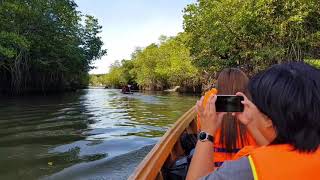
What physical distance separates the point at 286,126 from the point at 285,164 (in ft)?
0.44

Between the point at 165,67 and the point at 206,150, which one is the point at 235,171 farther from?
the point at 165,67

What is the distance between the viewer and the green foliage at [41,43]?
23859 millimetres

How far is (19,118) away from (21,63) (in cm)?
1988

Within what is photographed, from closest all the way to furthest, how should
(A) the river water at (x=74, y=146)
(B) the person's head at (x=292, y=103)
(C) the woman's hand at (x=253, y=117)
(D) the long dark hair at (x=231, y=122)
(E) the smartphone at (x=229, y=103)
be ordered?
(B) the person's head at (x=292, y=103) → (C) the woman's hand at (x=253, y=117) → (E) the smartphone at (x=229, y=103) → (D) the long dark hair at (x=231, y=122) → (A) the river water at (x=74, y=146)

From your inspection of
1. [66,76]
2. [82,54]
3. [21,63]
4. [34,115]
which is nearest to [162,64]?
[66,76]

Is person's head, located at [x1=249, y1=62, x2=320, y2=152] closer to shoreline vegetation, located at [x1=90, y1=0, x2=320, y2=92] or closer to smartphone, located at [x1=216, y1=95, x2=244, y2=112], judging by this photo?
smartphone, located at [x1=216, y1=95, x2=244, y2=112]

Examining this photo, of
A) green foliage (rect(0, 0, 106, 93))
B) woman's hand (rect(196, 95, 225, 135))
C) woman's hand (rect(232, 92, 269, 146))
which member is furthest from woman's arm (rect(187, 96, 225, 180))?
green foliage (rect(0, 0, 106, 93))

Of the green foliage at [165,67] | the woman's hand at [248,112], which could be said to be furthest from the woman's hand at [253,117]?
the green foliage at [165,67]

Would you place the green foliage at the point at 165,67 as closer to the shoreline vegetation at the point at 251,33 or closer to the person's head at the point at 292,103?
the shoreline vegetation at the point at 251,33

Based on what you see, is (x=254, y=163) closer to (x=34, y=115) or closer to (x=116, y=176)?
(x=116, y=176)

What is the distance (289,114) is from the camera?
1.48 m

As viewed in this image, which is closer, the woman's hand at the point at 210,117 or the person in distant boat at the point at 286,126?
the person in distant boat at the point at 286,126

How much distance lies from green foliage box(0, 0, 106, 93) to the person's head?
21.9 meters

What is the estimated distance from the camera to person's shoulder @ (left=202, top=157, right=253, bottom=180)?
4.93ft
